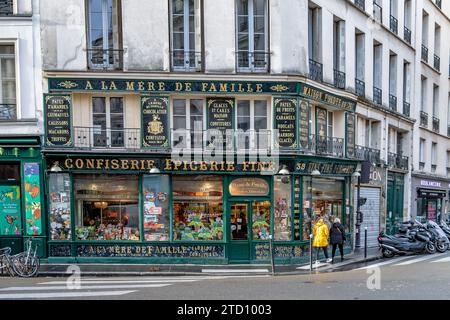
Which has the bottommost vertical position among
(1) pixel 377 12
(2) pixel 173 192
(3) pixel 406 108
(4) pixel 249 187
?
(2) pixel 173 192

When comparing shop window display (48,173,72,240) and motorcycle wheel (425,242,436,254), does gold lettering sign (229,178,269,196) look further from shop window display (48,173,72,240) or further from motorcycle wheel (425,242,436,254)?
motorcycle wheel (425,242,436,254)

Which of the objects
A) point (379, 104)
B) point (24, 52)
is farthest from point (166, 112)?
point (379, 104)

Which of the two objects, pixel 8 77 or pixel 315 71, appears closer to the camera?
pixel 8 77

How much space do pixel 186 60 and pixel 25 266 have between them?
7610 millimetres

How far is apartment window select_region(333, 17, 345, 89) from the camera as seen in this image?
1562 cm

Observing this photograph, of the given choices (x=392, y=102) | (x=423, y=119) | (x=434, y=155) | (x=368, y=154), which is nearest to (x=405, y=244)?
(x=368, y=154)

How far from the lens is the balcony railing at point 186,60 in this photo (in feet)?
42.4

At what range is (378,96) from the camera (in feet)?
60.3

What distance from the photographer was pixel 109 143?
12.8 meters

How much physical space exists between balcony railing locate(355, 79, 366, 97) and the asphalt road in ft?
25.9

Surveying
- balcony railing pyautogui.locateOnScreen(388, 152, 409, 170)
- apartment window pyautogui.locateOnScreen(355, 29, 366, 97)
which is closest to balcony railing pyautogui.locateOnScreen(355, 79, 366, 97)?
apartment window pyautogui.locateOnScreen(355, 29, 366, 97)

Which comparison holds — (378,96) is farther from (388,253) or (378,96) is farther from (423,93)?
(388,253)

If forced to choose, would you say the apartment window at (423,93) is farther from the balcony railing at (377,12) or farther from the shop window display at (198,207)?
the shop window display at (198,207)

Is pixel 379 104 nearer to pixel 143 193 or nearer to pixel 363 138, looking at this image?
pixel 363 138
